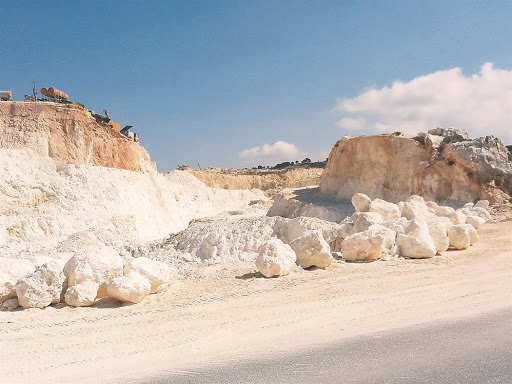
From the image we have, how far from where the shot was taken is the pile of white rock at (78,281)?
593cm

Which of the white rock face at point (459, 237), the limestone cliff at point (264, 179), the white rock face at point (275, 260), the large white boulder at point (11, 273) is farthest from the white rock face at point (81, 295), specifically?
the limestone cliff at point (264, 179)

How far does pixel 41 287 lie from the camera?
5.92m

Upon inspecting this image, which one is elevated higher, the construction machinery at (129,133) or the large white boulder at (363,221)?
the construction machinery at (129,133)

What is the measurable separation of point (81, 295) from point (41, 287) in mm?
559

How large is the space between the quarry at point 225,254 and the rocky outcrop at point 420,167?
0.20 feet

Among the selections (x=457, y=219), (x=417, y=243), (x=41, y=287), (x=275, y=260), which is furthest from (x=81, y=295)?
(x=457, y=219)

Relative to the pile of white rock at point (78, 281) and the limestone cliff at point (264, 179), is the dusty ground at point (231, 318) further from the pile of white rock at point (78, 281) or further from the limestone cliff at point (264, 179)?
the limestone cliff at point (264, 179)

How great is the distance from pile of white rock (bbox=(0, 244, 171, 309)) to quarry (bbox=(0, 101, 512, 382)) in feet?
0.06

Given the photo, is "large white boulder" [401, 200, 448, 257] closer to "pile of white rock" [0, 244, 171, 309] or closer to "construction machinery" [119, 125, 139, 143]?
"pile of white rock" [0, 244, 171, 309]

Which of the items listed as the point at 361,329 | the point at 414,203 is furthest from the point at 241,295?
the point at 414,203

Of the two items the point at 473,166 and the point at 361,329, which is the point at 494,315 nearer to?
the point at 361,329

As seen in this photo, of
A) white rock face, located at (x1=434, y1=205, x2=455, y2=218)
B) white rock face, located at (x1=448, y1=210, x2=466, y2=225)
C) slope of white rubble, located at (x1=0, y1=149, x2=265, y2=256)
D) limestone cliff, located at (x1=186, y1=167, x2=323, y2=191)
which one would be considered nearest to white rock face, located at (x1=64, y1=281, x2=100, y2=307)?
slope of white rubble, located at (x1=0, y1=149, x2=265, y2=256)

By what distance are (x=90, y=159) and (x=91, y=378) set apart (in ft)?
58.2

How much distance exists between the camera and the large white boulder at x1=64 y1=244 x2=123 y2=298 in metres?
6.19
